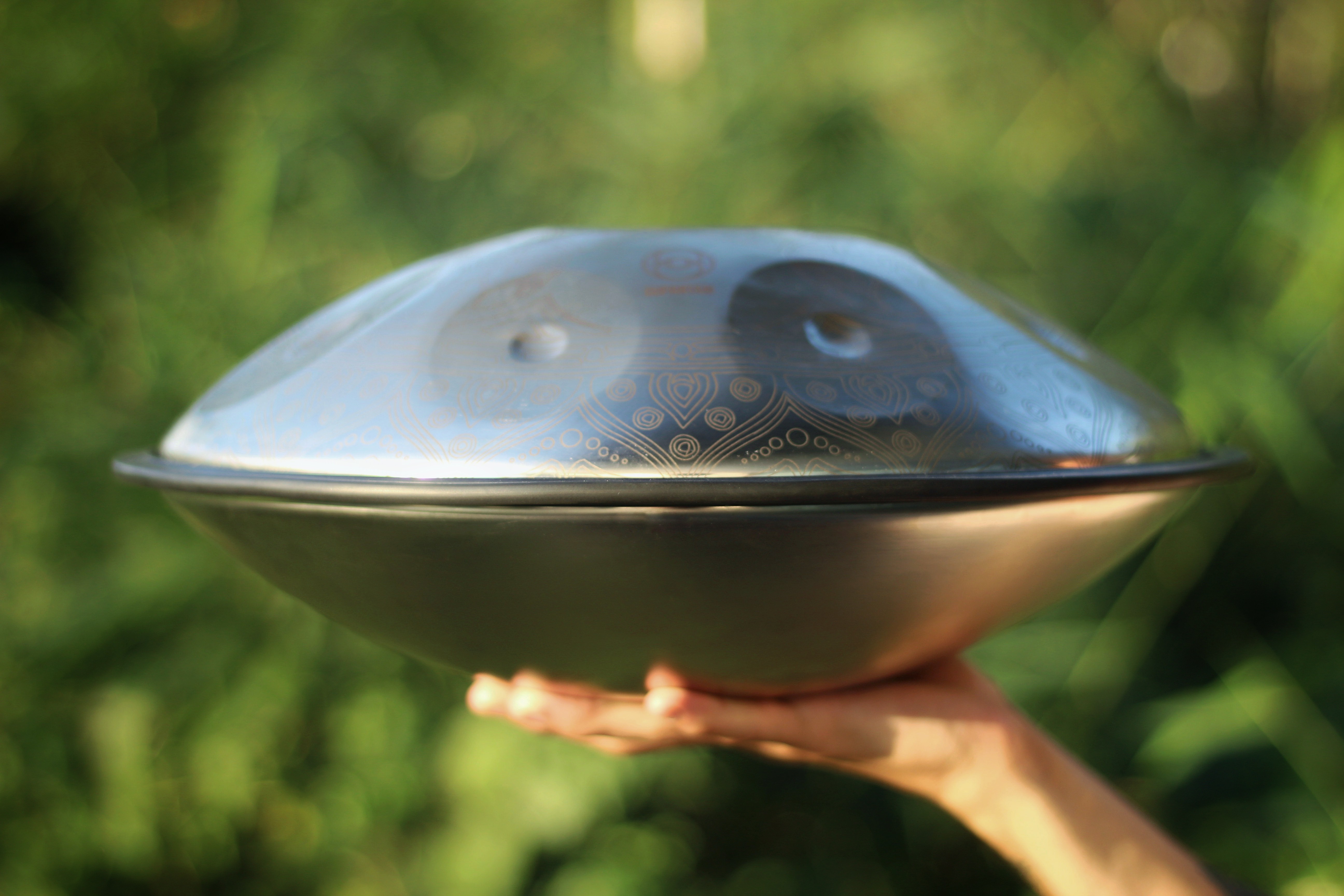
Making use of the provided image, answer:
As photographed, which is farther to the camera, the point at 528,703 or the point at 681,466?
the point at 528,703

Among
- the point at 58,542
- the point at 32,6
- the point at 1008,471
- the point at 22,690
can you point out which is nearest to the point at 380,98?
the point at 32,6

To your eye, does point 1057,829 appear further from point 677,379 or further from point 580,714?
point 677,379

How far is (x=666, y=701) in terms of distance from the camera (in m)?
0.48

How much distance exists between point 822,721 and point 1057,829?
22 centimetres

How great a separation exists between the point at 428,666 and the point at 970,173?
3.80ft

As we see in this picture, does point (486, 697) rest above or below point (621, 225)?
below

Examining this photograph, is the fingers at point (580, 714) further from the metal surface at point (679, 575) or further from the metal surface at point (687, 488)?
the metal surface at point (687, 488)

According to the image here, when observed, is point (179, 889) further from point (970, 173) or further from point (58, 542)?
point (970, 173)

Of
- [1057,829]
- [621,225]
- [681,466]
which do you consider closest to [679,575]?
[681,466]

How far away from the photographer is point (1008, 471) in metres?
0.40

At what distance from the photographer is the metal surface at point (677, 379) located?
39cm

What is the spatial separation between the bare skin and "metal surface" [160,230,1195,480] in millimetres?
206

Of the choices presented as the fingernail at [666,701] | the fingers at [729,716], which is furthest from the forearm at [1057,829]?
the fingernail at [666,701]

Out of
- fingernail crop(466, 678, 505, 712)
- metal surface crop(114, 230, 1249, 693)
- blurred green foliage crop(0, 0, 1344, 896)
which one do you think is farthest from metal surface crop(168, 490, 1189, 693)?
blurred green foliage crop(0, 0, 1344, 896)
